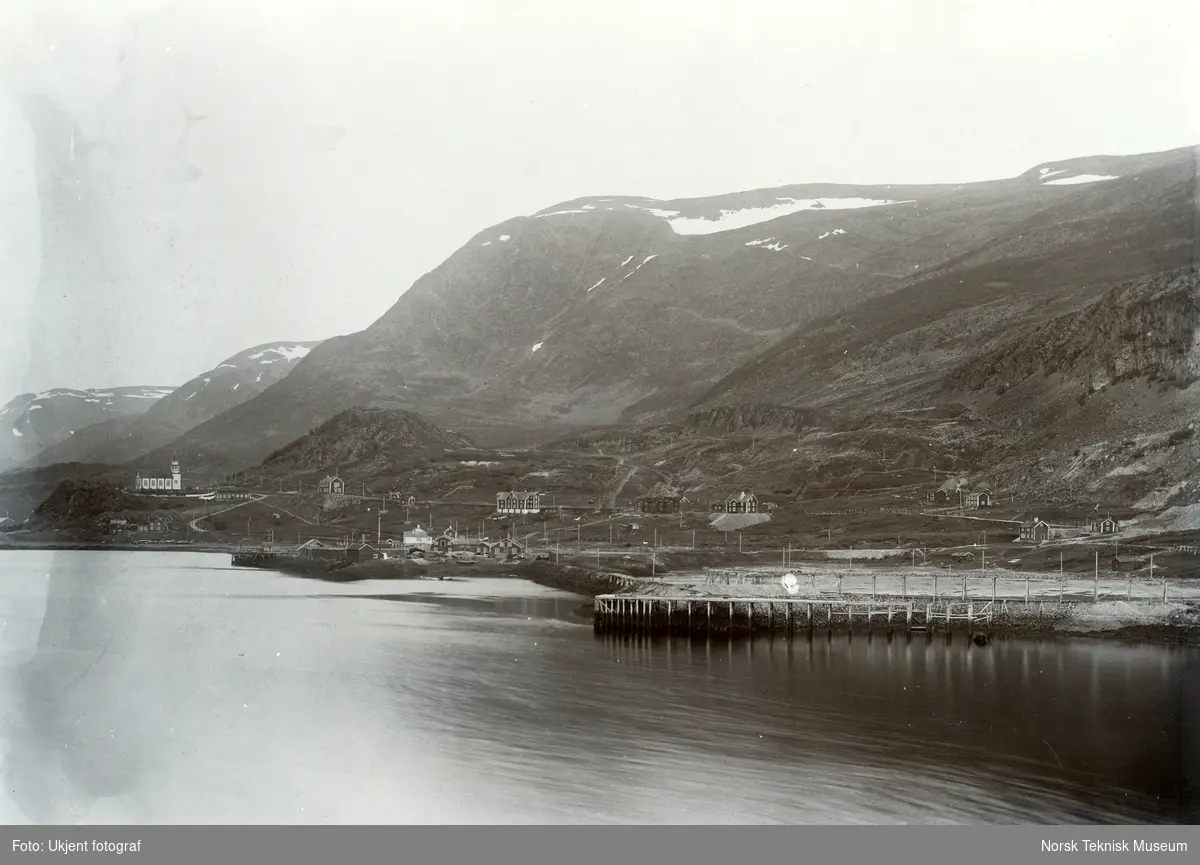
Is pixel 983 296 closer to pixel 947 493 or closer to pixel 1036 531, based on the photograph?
pixel 947 493

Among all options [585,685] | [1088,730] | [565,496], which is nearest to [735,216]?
[565,496]

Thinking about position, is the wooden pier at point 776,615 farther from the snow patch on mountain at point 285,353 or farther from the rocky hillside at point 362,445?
the rocky hillside at point 362,445

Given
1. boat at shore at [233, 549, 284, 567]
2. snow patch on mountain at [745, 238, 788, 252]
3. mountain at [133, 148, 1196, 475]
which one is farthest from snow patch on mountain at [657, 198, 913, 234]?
boat at shore at [233, 549, 284, 567]

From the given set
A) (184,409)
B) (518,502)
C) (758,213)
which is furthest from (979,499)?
(184,409)

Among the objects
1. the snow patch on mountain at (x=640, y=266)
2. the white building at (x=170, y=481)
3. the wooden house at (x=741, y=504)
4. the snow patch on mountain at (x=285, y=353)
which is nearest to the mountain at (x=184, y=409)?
the snow patch on mountain at (x=285, y=353)

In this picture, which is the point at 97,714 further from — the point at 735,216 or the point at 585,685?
the point at 735,216
